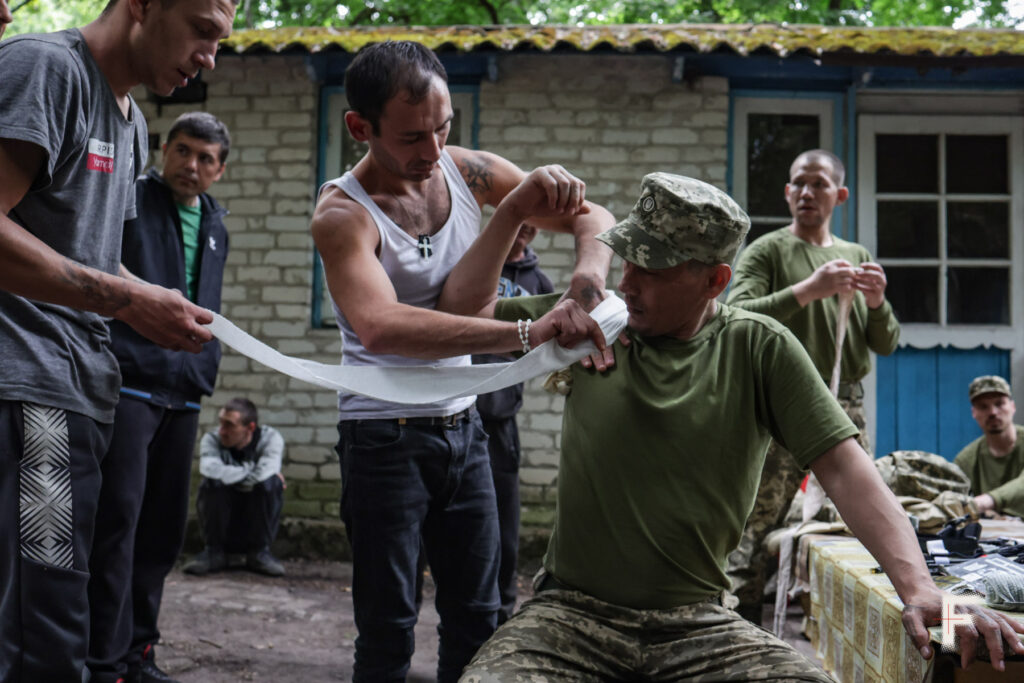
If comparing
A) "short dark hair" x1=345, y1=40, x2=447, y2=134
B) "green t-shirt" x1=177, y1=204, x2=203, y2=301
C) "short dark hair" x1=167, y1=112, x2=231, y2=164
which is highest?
"short dark hair" x1=167, y1=112, x2=231, y2=164

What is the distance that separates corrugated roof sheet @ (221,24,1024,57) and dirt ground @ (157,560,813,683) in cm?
358

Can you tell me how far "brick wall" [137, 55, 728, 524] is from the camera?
699 cm

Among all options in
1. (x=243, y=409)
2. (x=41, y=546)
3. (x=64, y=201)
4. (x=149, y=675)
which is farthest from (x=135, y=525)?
(x=243, y=409)

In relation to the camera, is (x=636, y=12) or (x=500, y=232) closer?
(x=500, y=232)

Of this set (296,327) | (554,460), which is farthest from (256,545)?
(554,460)

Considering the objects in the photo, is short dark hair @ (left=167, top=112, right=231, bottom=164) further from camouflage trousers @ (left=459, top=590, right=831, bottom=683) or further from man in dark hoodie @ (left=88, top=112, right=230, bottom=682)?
camouflage trousers @ (left=459, top=590, right=831, bottom=683)

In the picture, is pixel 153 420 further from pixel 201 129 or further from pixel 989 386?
pixel 989 386

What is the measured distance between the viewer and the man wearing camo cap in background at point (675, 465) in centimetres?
212

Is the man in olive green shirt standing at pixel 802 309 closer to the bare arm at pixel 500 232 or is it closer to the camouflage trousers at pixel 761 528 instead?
the camouflage trousers at pixel 761 528

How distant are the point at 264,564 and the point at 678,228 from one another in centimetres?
482

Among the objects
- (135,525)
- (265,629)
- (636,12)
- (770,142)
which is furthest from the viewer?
(636,12)

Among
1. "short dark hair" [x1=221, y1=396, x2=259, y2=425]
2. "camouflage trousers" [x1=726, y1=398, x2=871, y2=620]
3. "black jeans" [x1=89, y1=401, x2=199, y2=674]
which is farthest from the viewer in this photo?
"short dark hair" [x1=221, y1=396, x2=259, y2=425]

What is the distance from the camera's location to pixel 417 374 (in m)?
2.29

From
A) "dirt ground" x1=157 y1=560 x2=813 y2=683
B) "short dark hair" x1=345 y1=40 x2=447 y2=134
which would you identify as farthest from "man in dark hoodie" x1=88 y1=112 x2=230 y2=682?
"short dark hair" x1=345 y1=40 x2=447 y2=134
